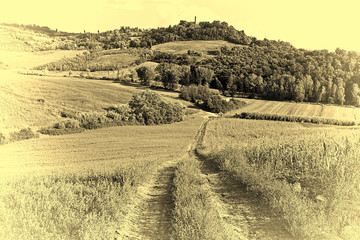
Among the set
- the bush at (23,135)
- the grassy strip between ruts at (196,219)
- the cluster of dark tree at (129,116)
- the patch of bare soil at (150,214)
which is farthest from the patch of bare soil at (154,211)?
the cluster of dark tree at (129,116)

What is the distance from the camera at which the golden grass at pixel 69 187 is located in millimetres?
7586

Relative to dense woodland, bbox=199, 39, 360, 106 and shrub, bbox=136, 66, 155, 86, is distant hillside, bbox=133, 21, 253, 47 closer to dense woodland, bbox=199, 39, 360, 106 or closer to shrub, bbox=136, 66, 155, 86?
dense woodland, bbox=199, 39, 360, 106

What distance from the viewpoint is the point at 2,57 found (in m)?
57.5

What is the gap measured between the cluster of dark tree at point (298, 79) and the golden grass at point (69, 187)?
6036cm

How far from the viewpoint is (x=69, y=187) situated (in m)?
10.8

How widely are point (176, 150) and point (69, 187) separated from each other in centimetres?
2161

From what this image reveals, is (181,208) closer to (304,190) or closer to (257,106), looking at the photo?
(304,190)

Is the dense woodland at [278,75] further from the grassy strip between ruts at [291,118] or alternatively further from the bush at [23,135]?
the bush at [23,135]

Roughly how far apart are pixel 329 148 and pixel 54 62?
320 feet

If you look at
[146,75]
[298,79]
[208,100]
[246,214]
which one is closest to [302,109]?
[298,79]

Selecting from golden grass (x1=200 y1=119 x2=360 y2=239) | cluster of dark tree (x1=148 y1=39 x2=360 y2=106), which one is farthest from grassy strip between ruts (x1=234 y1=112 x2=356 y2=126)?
golden grass (x1=200 y1=119 x2=360 y2=239)

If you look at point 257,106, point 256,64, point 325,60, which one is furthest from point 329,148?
point 256,64

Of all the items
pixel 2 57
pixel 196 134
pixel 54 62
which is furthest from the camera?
pixel 54 62

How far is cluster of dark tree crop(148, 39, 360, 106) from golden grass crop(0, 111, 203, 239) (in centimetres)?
6036
